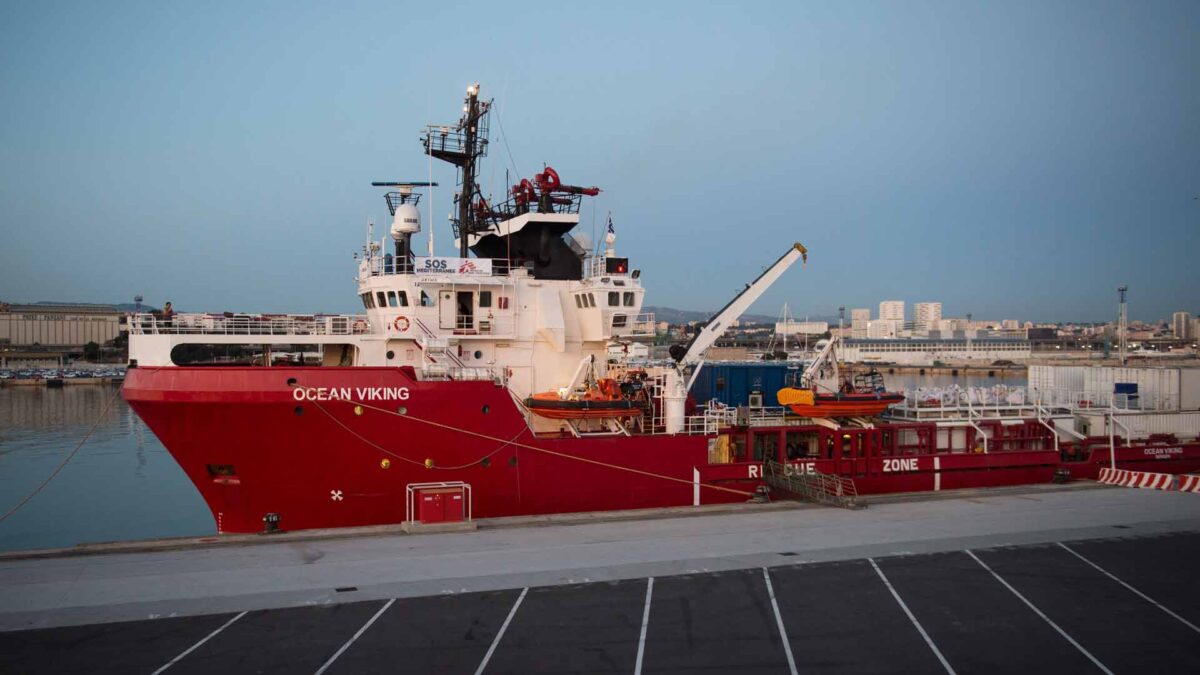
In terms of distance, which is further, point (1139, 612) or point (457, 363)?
point (457, 363)

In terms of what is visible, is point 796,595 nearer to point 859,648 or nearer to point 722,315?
point 859,648

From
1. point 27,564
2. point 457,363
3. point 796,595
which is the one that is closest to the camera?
point 796,595

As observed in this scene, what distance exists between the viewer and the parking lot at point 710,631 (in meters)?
7.59

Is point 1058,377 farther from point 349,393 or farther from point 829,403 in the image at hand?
point 349,393

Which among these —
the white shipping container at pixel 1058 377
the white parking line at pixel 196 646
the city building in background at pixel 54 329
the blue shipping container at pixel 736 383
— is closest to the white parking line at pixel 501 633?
the white parking line at pixel 196 646

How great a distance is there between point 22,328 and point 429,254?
115420mm

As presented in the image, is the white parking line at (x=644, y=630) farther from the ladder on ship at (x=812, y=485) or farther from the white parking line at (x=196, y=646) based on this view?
the ladder on ship at (x=812, y=485)

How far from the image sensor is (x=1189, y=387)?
2347 centimetres

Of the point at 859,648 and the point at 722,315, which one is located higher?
the point at 722,315

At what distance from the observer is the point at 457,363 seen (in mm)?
16234

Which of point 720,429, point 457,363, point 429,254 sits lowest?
point 720,429

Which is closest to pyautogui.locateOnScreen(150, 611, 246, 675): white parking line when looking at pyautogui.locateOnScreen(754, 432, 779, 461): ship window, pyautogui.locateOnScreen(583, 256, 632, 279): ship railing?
pyautogui.locateOnScreen(583, 256, 632, 279): ship railing

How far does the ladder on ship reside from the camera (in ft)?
49.4

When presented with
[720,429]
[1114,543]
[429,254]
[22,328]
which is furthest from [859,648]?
[22,328]
